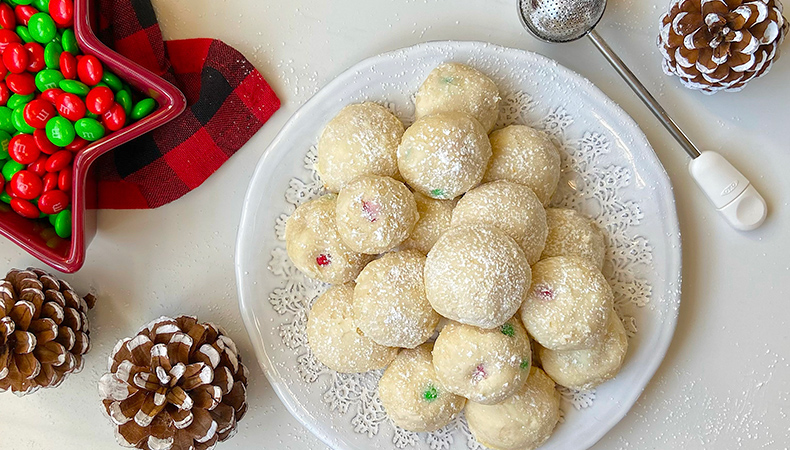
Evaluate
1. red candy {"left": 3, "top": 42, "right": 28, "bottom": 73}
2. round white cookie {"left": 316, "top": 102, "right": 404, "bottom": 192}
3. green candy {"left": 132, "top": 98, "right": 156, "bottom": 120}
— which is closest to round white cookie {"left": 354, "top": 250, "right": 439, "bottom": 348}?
round white cookie {"left": 316, "top": 102, "right": 404, "bottom": 192}

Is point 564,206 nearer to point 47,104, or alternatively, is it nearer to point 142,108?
point 142,108

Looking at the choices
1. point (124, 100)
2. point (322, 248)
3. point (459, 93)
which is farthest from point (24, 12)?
point (459, 93)

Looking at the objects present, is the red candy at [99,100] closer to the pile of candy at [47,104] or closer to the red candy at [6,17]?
the pile of candy at [47,104]

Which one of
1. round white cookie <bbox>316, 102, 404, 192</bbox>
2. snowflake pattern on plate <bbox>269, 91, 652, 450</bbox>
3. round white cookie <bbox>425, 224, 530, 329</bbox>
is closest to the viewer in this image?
round white cookie <bbox>425, 224, 530, 329</bbox>

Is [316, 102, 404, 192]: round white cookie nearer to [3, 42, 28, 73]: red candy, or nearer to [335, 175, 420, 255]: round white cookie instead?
[335, 175, 420, 255]: round white cookie

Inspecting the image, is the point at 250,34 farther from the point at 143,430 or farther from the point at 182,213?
the point at 143,430

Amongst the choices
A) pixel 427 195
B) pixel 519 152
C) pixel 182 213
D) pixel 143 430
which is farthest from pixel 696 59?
pixel 143 430
